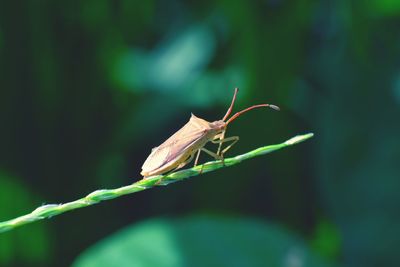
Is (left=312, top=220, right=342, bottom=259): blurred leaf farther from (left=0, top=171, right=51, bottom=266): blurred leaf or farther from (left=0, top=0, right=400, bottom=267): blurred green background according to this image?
(left=0, top=171, right=51, bottom=266): blurred leaf

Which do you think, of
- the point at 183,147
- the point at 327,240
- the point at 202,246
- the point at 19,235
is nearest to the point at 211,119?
the point at 327,240

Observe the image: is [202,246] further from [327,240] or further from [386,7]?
[386,7]

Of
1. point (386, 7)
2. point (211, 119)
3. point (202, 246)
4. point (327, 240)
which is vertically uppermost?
point (386, 7)

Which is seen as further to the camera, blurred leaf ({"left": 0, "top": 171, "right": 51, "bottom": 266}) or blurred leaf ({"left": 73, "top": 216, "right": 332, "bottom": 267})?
blurred leaf ({"left": 0, "top": 171, "right": 51, "bottom": 266})

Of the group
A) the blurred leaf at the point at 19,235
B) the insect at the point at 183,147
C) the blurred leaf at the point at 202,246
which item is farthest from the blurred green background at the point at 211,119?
the insect at the point at 183,147

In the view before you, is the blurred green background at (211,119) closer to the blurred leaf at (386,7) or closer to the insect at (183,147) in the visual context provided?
the blurred leaf at (386,7)

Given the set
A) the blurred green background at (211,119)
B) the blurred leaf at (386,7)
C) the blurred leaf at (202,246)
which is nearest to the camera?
the blurred leaf at (202,246)

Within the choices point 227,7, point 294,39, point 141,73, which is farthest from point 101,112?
point 294,39

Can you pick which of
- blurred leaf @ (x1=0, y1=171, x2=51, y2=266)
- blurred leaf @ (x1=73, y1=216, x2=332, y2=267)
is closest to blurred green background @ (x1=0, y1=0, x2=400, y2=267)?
blurred leaf @ (x1=0, y1=171, x2=51, y2=266)
